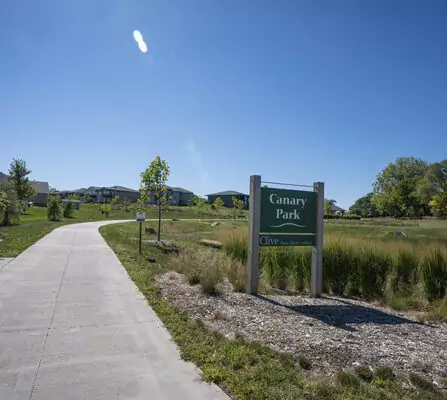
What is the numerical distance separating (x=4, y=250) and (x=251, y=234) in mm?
9027

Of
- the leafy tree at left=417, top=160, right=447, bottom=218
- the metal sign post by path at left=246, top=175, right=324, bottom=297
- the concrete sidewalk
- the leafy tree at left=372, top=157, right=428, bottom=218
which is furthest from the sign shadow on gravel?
the leafy tree at left=372, top=157, right=428, bottom=218

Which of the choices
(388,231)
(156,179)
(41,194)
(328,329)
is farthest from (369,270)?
(41,194)

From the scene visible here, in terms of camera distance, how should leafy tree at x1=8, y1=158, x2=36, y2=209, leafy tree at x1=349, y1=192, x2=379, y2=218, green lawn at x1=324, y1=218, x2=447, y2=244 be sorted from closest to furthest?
1. green lawn at x1=324, y1=218, x2=447, y2=244
2. leafy tree at x1=8, y1=158, x2=36, y2=209
3. leafy tree at x1=349, y1=192, x2=379, y2=218

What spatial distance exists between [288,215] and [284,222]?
0.59ft

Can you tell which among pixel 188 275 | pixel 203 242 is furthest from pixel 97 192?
pixel 188 275

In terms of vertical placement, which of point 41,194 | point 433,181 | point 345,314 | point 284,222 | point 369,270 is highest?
point 433,181

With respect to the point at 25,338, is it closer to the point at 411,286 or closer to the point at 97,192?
the point at 411,286

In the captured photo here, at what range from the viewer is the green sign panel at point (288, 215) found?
24.8ft

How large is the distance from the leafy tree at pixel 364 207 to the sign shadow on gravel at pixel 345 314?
348ft

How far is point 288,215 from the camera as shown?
307 inches

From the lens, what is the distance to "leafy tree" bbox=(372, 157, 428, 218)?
239 ft

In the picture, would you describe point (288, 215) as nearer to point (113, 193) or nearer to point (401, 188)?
point (401, 188)

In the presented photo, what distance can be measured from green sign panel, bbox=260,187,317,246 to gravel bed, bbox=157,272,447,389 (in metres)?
1.27

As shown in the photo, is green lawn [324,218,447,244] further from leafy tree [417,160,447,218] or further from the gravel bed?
leafy tree [417,160,447,218]
